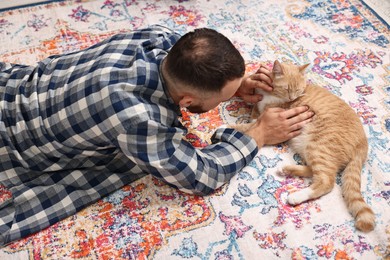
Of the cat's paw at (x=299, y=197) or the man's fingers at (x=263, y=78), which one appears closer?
the cat's paw at (x=299, y=197)

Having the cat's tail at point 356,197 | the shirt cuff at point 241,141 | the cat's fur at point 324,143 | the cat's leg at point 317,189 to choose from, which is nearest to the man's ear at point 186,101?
the shirt cuff at point 241,141

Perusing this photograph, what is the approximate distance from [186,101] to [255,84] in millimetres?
468

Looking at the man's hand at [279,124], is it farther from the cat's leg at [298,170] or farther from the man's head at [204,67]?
the man's head at [204,67]

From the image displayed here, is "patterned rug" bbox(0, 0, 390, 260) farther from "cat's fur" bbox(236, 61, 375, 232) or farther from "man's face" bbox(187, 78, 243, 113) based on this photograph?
"man's face" bbox(187, 78, 243, 113)

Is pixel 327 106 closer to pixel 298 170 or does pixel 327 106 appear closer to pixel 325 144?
pixel 325 144

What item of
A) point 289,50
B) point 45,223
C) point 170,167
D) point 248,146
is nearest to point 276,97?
point 248,146

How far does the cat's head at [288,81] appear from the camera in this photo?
1473 mm

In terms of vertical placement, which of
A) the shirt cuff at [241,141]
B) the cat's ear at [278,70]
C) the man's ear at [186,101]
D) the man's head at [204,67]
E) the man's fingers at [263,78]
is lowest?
the shirt cuff at [241,141]

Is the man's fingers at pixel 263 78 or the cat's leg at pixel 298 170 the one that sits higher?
the man's fingers at pixel 263 78

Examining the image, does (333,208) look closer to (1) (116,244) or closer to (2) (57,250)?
(1) (116,244)

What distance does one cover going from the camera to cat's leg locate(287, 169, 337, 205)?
1301mm

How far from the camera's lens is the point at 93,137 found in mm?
1184

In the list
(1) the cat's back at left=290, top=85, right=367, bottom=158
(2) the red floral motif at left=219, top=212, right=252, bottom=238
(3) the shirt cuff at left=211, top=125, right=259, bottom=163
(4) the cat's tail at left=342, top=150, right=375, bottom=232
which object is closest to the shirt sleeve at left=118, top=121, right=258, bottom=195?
(3) the shirt cuff at left=211, top=125, right=259, bottom=163

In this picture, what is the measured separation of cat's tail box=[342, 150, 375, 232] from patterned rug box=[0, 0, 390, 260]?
0.03 meters
